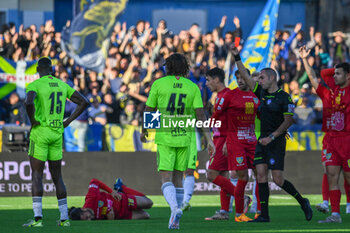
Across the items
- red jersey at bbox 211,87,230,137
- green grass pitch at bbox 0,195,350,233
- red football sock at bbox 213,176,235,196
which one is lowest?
green grass pitch at bbox 0,195,350,233

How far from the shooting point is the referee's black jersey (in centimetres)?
1092

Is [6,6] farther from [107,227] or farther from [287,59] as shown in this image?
[107,227]

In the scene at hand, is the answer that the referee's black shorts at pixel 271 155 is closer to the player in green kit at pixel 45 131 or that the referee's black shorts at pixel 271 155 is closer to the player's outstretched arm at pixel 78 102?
the player's outstretched arm at pixel 78 102

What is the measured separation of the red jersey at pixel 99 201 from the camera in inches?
446

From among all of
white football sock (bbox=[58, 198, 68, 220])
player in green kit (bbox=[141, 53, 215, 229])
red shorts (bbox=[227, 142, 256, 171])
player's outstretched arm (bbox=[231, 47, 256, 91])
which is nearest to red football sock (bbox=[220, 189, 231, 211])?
red shorts (bbox=[227, 142, 256, 171])

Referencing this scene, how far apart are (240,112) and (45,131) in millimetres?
2881

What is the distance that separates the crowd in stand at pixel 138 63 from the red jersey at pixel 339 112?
8356mm

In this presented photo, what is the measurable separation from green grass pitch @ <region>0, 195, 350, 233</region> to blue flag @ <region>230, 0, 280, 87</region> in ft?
15.2

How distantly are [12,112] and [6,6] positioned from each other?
34.7 feet

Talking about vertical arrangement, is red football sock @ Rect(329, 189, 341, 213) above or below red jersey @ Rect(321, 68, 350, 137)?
below

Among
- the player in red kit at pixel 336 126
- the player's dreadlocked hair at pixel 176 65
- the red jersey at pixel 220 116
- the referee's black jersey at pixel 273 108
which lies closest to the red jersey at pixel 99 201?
the red jersey at pixel 220 116

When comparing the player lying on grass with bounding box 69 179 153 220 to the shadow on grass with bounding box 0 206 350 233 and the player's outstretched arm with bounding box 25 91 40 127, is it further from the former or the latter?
the player's outstretched arm with bounding box 25 91 40 127

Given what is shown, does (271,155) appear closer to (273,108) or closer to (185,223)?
(273,108)

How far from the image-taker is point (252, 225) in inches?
413
